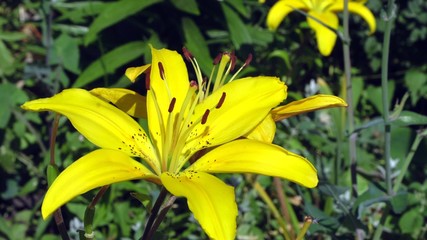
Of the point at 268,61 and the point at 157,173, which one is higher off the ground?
the point at 157,173

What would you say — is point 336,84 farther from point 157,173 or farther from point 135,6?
point 157,173

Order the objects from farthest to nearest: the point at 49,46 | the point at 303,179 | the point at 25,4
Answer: the point at 25,4
the point at 49,46
the point at 303,179

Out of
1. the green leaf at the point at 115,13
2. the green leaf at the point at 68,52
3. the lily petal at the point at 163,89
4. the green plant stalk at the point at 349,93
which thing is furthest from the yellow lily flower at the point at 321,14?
the lily petal at the point at 163,89

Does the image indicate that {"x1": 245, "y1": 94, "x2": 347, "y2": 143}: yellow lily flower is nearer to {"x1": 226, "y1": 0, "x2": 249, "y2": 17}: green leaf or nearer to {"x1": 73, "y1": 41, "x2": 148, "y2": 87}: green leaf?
{"x1": 73, "y1": 41, "x2": 148, "y2": 87}: green leaf

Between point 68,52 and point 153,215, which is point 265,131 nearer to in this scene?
point 153,215

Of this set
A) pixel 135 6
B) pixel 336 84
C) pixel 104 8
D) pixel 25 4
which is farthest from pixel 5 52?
pixel 336 84

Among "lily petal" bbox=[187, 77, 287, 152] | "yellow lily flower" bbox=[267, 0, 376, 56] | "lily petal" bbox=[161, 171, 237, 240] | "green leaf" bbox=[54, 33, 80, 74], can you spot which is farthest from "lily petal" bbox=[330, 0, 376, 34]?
"lily petal" bbox=[161, 171, 237, 240]

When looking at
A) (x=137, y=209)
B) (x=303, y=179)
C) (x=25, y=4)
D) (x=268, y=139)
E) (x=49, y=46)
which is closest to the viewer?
(x=303, y=179)
